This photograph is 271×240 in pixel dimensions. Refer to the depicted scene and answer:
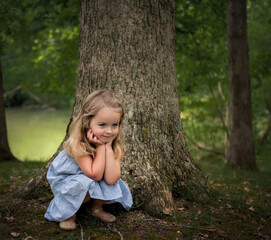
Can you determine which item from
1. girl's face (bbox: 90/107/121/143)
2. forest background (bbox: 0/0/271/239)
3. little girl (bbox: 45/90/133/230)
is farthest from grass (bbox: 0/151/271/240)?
forest background (bbox: 0/0/271/239)

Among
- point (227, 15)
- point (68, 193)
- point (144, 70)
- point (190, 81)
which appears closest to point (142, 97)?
point (144, 70)

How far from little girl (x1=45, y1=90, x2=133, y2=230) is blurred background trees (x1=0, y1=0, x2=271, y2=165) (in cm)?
521

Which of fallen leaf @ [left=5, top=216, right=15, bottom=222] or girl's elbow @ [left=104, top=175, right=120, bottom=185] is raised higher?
girl's elbow @ [left=104, top=175, right=120, bottom=185]

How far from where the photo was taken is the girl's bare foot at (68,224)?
9.54 feet

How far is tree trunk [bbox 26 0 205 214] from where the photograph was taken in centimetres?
347

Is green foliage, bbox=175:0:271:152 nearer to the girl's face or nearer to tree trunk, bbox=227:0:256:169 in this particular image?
tree trunk, bbox=227:0:256:169

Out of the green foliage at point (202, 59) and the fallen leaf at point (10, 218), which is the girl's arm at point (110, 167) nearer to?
the fallen leaf at point (10, 218)

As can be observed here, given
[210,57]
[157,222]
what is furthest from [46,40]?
[157,222]

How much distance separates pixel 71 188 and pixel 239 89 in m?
7.55

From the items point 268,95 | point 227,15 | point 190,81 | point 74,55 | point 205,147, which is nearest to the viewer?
point 227,15

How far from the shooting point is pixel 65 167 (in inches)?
114

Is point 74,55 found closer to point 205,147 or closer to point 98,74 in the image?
point 98,74

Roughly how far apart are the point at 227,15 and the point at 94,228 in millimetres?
8061

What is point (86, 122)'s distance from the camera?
2816 mm
